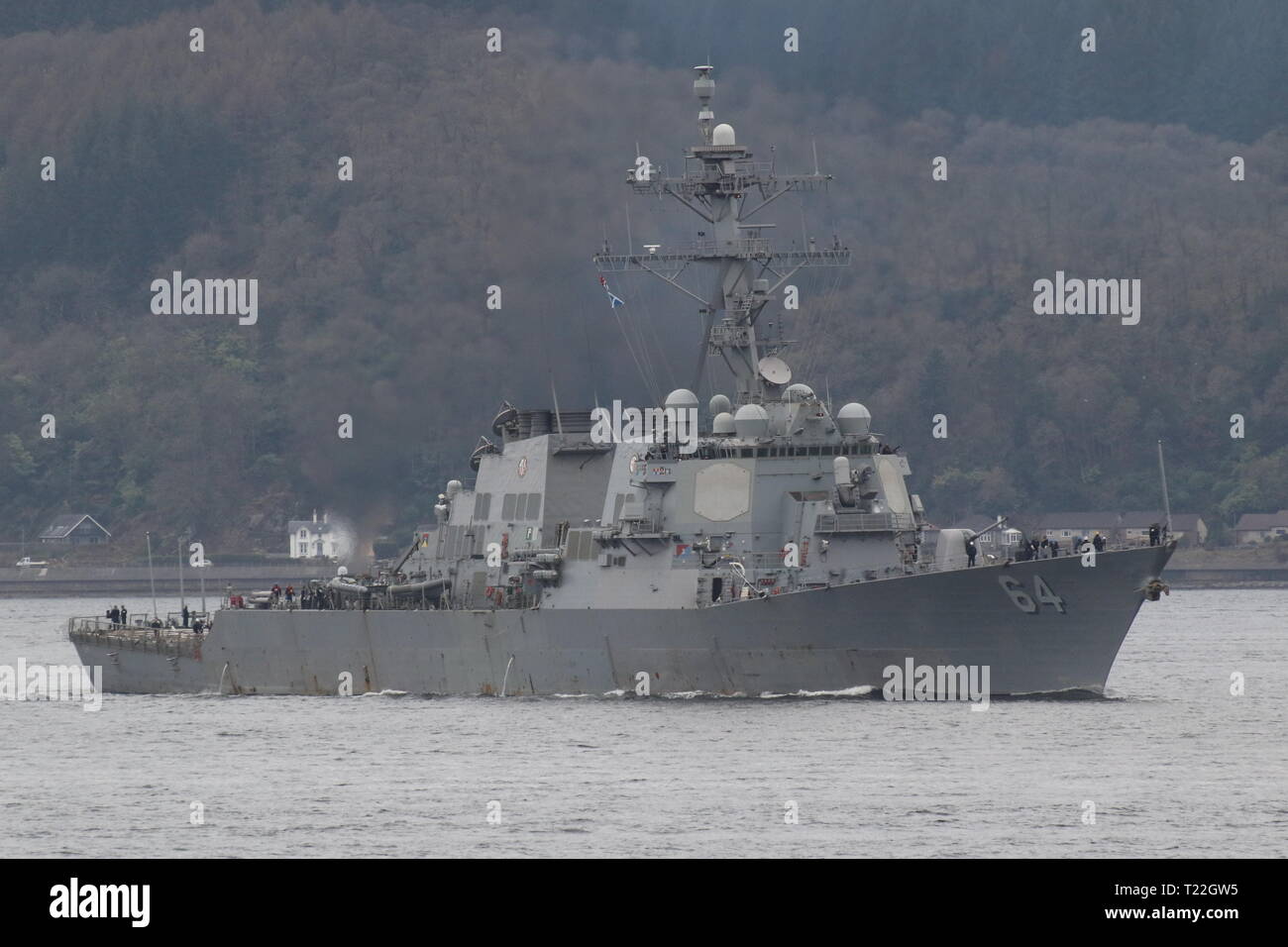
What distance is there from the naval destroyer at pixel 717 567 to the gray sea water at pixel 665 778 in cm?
97

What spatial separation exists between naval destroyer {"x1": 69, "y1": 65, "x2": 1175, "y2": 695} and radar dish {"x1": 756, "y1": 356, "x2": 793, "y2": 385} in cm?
4

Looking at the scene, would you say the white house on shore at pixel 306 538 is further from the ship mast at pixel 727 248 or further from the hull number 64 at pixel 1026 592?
the hull number 64 at pixel 1026 592

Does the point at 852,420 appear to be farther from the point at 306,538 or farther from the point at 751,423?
the point at 306,538

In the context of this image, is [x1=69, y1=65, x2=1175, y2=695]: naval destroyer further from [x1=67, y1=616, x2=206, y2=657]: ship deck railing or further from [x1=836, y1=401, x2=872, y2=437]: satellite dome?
[x1=67, y1=616, x2=206, y2=657]: ship deck railing

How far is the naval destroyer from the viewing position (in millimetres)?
36750

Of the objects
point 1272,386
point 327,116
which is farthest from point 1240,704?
point 327,116

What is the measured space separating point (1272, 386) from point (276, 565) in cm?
5308

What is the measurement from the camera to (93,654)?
54.2 metres

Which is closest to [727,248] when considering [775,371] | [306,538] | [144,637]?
[775,371]

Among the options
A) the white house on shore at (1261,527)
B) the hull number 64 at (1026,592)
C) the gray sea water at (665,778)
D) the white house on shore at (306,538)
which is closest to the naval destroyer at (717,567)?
the hull number 64 at (1026,592)

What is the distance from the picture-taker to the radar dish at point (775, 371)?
4012cm

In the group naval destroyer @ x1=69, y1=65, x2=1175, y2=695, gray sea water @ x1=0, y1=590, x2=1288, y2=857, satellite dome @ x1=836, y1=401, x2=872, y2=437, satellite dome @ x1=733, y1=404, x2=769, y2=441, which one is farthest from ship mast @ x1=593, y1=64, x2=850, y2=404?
gray sea water @ x1=0, y1=590, x2=1288, y2=857

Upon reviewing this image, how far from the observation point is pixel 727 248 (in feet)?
139

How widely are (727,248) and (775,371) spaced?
332 centimetres
